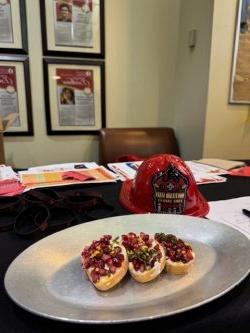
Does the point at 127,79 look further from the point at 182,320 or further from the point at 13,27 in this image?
the point at 182,320

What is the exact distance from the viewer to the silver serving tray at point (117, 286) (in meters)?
0.31

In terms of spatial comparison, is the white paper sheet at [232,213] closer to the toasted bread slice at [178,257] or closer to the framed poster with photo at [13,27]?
the toasted bread slice at [178,257]

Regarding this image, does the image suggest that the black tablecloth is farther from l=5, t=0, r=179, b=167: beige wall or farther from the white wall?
l=5, t=0, r=179, b=167: beige wall

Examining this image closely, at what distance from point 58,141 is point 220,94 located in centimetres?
106

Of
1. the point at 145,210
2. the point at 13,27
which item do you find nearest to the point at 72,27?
the point at 13,27

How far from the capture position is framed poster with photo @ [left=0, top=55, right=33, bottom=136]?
5.42 feet

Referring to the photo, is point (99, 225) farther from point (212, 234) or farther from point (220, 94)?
point (220, 94)

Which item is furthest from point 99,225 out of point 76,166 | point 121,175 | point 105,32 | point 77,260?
point 105,32

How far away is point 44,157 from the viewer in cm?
183

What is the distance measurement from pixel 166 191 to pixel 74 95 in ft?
4.48

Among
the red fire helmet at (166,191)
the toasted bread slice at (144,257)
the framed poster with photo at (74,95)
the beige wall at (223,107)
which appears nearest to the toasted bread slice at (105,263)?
the toasted bread slice at (144,257)

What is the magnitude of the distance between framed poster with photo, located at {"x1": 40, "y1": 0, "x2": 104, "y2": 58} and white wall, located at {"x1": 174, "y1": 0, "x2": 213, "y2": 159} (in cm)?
55

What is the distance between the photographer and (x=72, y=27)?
1.69 metres

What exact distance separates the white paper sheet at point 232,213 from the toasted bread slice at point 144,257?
0.24 meters
